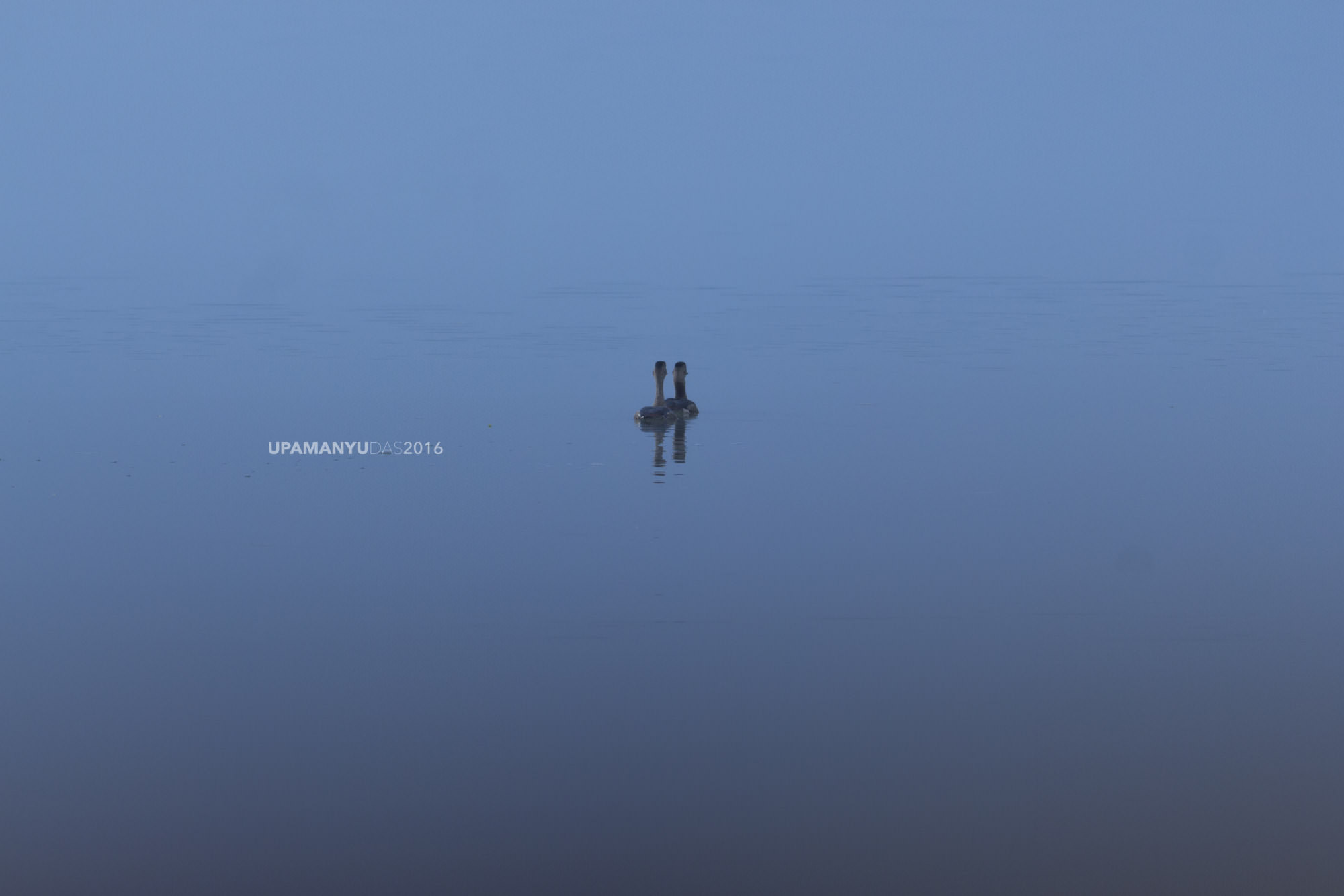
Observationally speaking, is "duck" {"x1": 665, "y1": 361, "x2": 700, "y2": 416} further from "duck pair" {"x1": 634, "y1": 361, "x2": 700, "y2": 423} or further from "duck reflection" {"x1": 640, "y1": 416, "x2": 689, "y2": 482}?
"duck reflection" {"x1": 640, "y1": 416, "x2": 689, "y2": 482}

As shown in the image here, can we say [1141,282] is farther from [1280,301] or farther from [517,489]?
[517,489]

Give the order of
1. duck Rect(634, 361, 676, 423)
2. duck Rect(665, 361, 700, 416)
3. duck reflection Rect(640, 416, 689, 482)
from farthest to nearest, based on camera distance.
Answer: duck Rect(665, 361, 700, 416)
duck Rect(634, 361, 676, 423)
duck reflection Rect(640, 416, 689, 482)

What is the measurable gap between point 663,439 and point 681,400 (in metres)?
2.99

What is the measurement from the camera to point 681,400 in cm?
2812

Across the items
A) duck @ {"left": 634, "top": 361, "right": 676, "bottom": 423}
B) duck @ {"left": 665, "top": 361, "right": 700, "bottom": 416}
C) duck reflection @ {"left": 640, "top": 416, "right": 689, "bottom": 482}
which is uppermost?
duck @ {"left": 665, "top": 361, "right": 700, "bottom": 416}

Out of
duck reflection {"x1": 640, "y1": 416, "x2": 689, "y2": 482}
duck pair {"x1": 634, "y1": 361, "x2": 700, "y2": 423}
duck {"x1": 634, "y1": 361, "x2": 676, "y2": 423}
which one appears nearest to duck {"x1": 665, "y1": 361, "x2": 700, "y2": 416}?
duck pair {"x1": 634, "y1": 361, "x2": 700, "y2": 423}

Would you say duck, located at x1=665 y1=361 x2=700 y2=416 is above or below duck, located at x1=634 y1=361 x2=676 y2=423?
above

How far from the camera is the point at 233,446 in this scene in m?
24.2

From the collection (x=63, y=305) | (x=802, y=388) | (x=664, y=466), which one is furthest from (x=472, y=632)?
(x=63, y=305)

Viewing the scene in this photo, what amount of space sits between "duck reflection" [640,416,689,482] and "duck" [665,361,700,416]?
276mm

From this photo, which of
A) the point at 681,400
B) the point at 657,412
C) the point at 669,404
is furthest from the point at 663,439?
the point at 681,400

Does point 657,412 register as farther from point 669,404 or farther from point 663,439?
point 663,439

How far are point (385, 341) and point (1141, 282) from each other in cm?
4582

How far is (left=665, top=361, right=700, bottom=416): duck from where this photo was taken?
27609 millimetres
